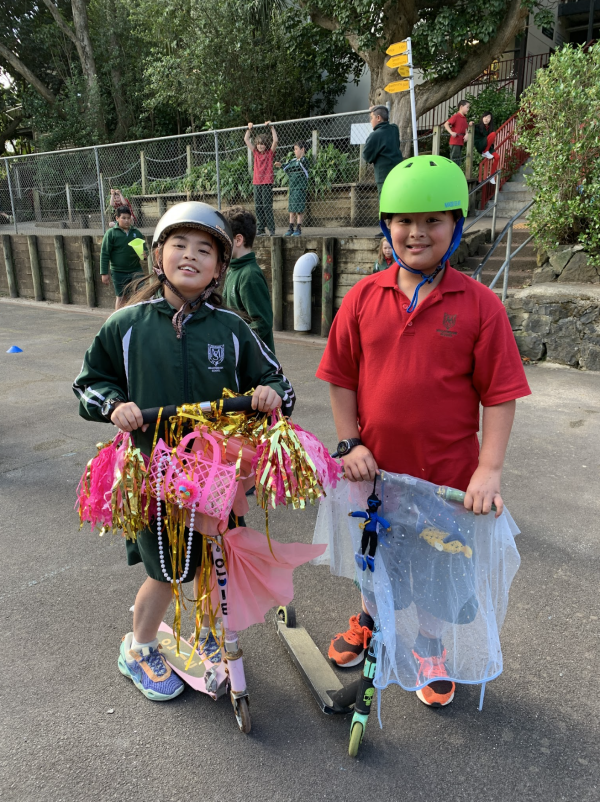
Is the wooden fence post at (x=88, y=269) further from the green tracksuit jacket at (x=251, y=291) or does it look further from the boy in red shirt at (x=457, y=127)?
the green tracksuit jacket at (x=251, y=291)

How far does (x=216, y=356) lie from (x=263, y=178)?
9329 millimetres

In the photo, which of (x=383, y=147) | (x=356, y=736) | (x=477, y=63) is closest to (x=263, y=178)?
(x=383, y=147)

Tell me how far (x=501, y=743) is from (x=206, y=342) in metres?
1.84

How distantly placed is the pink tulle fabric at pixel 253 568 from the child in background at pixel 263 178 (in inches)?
353

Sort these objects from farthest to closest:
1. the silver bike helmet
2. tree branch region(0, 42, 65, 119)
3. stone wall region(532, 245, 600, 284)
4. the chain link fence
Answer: tree branch region(0, 42, 65, 119)
the chain link fence
stone wall region(532, 245, 600, 284)
the silver bike helmet

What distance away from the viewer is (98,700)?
8.05 ft

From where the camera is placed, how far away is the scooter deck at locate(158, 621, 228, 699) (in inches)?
96.7

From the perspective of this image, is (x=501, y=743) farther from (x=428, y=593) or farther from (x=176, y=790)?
(x=176, y=790)

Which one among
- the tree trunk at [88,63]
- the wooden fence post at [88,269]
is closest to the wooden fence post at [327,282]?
the wooden fence post at [88,269]

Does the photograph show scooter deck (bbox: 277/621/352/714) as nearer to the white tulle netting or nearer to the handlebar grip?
the white tulle netting

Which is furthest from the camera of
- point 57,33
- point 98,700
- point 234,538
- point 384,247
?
point 57,33

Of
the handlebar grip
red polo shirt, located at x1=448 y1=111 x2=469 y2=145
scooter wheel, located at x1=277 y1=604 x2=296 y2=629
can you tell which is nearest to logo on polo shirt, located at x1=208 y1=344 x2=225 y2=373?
the handlebar grip

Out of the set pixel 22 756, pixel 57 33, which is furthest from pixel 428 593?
pixel 57 33

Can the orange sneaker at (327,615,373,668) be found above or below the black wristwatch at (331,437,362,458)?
below
